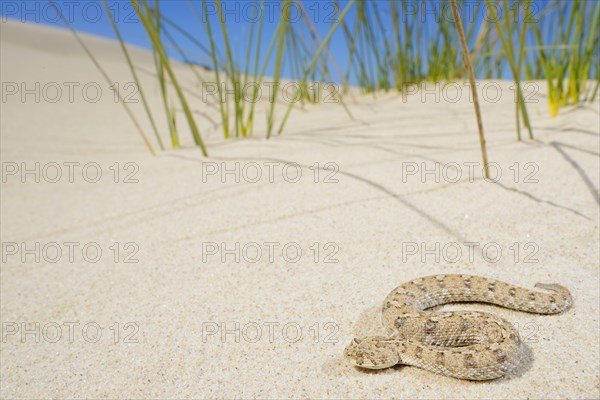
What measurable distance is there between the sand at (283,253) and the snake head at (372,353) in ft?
0.19

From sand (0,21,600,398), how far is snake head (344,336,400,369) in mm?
58

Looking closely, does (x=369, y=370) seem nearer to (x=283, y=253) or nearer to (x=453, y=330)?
(x=453, y=330)

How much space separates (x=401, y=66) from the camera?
7.09 m

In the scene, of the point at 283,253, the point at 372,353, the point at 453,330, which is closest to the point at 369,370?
the point at 372,353

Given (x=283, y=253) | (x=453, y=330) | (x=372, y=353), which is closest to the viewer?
(x=372, y=353)

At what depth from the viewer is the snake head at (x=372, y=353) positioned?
78.1 inches

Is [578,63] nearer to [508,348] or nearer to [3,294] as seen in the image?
[508,348]

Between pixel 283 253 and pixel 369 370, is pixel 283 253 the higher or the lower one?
the higher one

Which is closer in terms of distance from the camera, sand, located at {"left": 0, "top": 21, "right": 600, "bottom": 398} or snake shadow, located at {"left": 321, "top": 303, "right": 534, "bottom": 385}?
snake shadow, located at {"left": 321, "top": 303, "right": 534, "bottom": 385}

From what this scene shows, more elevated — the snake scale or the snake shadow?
the snake scale

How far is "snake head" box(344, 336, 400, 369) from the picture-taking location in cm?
198

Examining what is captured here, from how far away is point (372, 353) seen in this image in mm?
2000

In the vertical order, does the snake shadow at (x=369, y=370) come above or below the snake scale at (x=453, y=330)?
below

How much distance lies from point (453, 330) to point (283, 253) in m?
1.11
